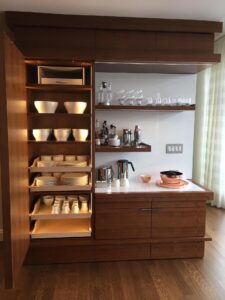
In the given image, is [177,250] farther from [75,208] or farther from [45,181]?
[45,181]

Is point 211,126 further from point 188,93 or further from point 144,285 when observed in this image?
point 144,285

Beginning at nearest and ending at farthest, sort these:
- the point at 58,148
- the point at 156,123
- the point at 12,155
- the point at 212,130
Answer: the point at 12,155, the point at 58,148, the point at 156,123, the point at 212,130

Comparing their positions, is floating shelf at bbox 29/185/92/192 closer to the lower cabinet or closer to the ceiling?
the lower cabinet

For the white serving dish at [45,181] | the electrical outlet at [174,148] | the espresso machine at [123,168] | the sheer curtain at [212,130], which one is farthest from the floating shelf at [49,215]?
the sheer curtain at [212,130]

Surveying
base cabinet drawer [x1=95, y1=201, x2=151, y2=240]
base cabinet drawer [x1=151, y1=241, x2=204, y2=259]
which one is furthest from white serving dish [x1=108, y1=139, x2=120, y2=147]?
base cabinet drawer [x1=151, y1=241, x2=204, y2=259]

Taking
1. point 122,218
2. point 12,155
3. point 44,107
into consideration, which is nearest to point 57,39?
point 44,107

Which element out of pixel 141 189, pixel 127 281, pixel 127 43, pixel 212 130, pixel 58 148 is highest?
pixel 127 43

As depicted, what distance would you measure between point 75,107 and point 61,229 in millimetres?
1183

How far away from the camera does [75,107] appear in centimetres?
236

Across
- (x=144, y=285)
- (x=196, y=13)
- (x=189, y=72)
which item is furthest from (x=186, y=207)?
(x=196, y=13)

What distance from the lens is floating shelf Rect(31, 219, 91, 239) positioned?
2.38 m

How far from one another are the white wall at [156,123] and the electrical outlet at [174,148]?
35 mm

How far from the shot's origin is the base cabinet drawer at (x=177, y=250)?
2465 millimetres

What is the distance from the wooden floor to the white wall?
3.04 ft
